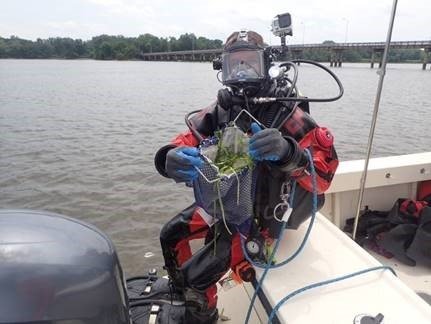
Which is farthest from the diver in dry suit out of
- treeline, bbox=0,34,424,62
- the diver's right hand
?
treeline, bbox=0,34,424,62

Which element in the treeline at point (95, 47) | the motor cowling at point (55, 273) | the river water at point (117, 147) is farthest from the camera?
the treeline at point (95, 47)

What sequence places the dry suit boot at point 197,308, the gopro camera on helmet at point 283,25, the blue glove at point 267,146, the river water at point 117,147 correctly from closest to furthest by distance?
the blue glove at point 267,146
the dry suit boot at point 197,308
the gopro camera on helmet at point 283,25
the river water at point 117,147

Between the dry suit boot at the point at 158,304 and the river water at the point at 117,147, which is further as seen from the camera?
the river water at the point at 117,147

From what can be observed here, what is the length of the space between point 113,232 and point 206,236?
3427 millimetres

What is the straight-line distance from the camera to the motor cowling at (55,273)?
3.20 feet

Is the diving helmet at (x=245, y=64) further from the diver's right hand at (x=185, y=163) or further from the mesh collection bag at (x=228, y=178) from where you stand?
the diver's right hand at (x=185, y=163)

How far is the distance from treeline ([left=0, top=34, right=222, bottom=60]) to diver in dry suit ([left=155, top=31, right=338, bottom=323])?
78.4 meters

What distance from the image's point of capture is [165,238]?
2092mm

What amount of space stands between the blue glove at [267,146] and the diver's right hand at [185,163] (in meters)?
0.24

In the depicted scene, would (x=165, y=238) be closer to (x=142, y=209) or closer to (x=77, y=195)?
(x=142, y=209)

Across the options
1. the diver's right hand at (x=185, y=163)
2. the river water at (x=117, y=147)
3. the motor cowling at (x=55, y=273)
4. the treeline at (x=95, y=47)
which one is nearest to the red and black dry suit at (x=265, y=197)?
the diver's right hand at (x=185, y=163)

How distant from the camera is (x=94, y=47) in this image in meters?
86.6

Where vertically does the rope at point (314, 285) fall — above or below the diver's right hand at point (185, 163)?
below

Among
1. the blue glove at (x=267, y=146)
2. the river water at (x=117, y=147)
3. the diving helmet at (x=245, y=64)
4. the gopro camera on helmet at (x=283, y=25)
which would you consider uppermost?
the gopro camera on helmet at (x=283, y=25)
